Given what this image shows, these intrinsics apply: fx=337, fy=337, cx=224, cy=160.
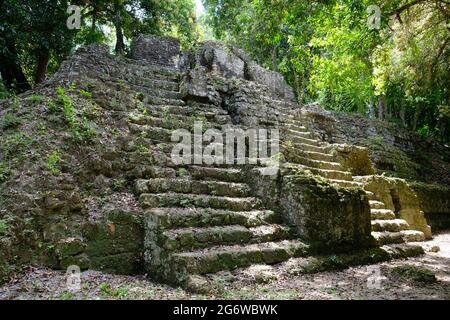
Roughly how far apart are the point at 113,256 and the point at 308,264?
8.04 feet

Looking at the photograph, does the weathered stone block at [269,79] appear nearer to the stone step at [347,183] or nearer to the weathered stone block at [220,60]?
the weathered stone block at [220,60]

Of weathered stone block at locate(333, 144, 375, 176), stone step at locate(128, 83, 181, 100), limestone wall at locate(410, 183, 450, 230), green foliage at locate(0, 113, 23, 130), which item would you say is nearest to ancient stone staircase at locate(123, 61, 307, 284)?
stone step at locate(128, 83, 181, 100)

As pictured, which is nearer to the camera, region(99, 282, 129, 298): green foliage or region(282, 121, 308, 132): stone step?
region(99, 282, 129, 298): green foliage

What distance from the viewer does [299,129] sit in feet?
29.3

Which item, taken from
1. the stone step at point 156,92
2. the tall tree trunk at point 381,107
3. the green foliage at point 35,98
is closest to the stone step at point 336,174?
the stone step at point 156,92

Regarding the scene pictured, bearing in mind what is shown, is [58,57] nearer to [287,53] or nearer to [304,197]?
[304,197]

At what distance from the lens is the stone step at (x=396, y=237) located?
18.9 feet

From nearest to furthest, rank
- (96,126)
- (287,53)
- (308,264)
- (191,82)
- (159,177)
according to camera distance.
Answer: (308,264) < (159,177) < (96,126) < (191,82) < (287,53)

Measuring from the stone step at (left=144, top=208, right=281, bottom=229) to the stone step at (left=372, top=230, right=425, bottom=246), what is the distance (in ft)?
6.39

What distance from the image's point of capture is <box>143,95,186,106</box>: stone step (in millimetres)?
7059

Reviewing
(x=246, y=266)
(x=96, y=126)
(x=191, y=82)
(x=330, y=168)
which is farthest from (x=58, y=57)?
(x=246, y=266)

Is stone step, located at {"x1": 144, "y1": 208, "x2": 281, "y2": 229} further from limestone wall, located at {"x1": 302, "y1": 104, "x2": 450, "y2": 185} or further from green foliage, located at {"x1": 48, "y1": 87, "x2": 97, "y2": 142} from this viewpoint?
limestone wall, located at {"x1": 302, "y1": 104, "x2": 450, "y2": 185}

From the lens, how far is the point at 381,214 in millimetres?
6652

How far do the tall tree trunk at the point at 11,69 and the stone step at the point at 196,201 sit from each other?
6.94 metres
